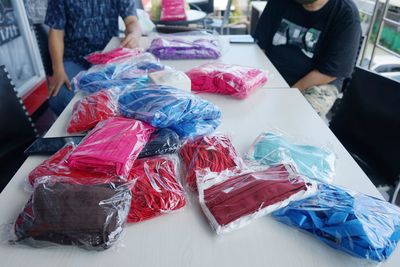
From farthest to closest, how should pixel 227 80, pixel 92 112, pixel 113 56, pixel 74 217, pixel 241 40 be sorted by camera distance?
pixel 241 40, pixel 113 56, pixel 227 80, pixel 92 112, pixel 74 217

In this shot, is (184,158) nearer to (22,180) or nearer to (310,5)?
(22,180)

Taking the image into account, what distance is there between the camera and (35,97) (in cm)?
260

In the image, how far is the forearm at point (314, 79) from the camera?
156cm

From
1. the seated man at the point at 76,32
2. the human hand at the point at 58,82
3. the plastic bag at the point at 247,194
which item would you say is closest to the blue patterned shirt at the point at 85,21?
the seated man at the point at 76,32

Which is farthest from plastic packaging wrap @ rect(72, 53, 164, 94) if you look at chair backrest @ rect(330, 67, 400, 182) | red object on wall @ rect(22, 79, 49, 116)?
red object on wall @ rect(22, 79, 49, 116)

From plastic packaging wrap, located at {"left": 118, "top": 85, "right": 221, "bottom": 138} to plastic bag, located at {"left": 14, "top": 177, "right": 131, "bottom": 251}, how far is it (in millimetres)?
268

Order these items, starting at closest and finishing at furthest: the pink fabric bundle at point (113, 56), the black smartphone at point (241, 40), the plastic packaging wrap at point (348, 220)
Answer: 1. the plastic packaging wrap at point (348, 220)
2. the pink fabric bundle at point (113, 56)
3. the black smartphone at point (241, 40)

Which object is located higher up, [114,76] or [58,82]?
[114,76]

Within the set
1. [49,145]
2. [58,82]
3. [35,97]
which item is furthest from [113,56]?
[35,97]

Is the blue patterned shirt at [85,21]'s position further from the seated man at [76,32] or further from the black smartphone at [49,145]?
the black smartphone at [49,145]

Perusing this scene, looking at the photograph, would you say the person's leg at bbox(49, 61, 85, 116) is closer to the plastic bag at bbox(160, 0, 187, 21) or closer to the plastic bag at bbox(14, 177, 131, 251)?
the plastic bag at bbox(14, 177, 131, 251)

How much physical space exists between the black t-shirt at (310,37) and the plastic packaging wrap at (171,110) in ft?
2.88

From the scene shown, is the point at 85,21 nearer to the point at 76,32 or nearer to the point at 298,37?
the point at 76,32

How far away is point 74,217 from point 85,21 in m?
1.50
